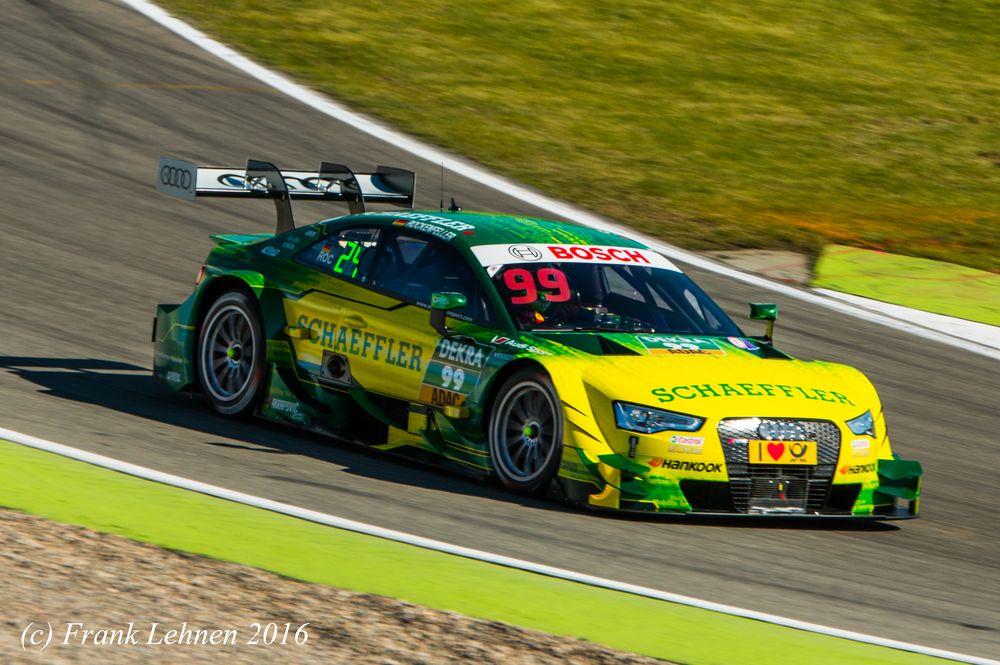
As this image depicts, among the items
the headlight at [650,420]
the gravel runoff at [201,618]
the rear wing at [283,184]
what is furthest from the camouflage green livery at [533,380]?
the gravel runoff at [201,618]

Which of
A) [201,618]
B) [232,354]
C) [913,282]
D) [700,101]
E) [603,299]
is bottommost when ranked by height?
[201,618]

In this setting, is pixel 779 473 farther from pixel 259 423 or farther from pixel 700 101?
pixel 700 101

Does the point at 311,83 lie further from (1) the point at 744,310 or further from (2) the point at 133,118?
(1) the point at 744,310

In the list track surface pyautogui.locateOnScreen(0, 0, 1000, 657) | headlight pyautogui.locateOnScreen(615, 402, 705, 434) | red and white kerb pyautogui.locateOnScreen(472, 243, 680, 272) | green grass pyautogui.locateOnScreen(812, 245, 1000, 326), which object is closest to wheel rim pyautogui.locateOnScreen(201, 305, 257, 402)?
track surface pyautogui.locateOnScreen(0, 0, 1000, 657)

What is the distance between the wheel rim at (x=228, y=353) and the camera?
390 inches

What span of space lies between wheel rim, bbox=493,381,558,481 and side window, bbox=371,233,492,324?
59 centimetres

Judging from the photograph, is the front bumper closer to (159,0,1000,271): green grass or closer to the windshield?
the windshield

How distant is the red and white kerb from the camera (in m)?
9.02

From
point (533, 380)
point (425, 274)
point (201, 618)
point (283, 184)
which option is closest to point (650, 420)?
point (533, 380)

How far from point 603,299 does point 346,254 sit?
5.28 ft

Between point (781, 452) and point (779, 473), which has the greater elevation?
point (781, 452)

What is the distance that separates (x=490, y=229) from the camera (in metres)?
9.36

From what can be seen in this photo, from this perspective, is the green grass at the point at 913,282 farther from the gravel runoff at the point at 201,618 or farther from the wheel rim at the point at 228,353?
the gravel runoff at the point at 201,618

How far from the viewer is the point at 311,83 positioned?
20.9 m
